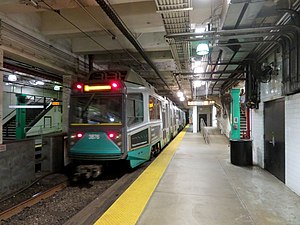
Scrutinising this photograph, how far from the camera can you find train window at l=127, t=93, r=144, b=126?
229 inches

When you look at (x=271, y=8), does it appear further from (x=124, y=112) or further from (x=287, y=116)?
(x=124, y=112)

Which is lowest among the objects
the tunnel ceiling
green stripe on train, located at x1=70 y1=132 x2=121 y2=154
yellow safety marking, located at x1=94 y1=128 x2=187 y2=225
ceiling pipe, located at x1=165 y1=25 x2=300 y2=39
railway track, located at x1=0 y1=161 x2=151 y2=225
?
railway track, located at x1=0 y1=161 x2=151 y2=225

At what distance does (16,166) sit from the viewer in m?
5.50

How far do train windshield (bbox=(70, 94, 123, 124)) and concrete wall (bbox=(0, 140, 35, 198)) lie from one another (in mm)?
1379

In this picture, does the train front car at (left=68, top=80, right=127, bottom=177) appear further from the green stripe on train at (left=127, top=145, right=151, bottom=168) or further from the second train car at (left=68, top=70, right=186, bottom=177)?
the green stripe on train at (left=127, top=145, right=151, bottom=168)

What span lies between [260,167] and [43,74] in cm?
807

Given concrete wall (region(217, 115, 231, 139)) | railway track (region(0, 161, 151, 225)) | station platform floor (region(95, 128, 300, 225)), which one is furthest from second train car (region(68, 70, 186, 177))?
concrete wall (region(217, 115, 231, 139))

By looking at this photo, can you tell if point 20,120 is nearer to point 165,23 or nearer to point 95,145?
point 95,145

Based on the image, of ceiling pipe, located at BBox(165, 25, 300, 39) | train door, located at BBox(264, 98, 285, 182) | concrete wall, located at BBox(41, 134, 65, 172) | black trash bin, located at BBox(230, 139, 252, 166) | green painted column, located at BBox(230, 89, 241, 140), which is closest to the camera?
ceiling pipe, located at BBox(165, 25, 300, 39)

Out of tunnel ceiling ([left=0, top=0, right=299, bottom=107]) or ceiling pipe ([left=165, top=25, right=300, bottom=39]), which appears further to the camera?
ceiling pipe ([left=165, top=25, right=300, bottom=39])

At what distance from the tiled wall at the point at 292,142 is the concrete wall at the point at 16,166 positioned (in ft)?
19.6

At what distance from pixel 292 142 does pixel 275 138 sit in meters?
1.07

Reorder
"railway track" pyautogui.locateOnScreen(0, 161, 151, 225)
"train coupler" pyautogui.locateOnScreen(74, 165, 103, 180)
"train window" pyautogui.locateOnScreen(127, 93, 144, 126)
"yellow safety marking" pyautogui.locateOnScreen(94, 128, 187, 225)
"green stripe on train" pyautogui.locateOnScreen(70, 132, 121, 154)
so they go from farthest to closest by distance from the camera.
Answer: "train window" pyautogui.locateOnScreen(127, 93, 144, 126)
"train coupler" pyautogui.locateOnScreen(74, 165, 103, 180)
"green stripe on train" pyautogui.locateOnScreen(70, 132, 121, 154)
"railway track" pyautogui.locateOnScreen(0, 161, 151, 225)
"yellow safety marking" pyautogui.locateOnScreen(94, 128, 187, 225)

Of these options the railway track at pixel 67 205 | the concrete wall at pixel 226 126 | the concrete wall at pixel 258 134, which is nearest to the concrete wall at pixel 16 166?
the railway track at pixel 67 205
